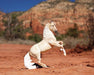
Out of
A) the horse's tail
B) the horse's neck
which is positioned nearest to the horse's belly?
the horse's neck

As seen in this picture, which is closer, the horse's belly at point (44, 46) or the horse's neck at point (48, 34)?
the horse's belly at point (44, 46)

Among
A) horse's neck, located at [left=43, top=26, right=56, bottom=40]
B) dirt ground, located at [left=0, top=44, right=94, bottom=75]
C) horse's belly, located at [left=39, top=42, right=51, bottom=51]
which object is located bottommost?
dirt ground, located at [left=0, top=44, right=94, bottom=75]

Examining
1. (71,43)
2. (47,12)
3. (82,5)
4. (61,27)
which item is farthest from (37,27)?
(71,43)

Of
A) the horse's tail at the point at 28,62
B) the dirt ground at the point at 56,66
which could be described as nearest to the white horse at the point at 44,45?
the horse's tail at the point at 28,62

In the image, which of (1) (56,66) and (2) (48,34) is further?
(1) (56,66)

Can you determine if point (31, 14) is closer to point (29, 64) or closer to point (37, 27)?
point (37, 27)

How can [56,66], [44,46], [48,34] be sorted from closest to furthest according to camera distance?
[44,46] → [48,34] → [56,66]

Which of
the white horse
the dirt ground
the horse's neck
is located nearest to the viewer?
the dirt ground

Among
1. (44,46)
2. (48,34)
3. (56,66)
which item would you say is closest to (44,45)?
(44,46)

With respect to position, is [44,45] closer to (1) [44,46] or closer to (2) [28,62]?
(1) [44,46]

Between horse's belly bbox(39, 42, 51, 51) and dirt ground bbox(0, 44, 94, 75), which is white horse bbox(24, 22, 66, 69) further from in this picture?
dirt ground bbox(0, 44, 94, 75)

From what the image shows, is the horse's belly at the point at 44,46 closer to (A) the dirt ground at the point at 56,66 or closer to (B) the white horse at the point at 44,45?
(B) the white horse at the point at 44,45

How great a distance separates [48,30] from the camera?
6.54 meters

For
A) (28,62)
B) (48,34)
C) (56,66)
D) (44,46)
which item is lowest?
(56,66)
